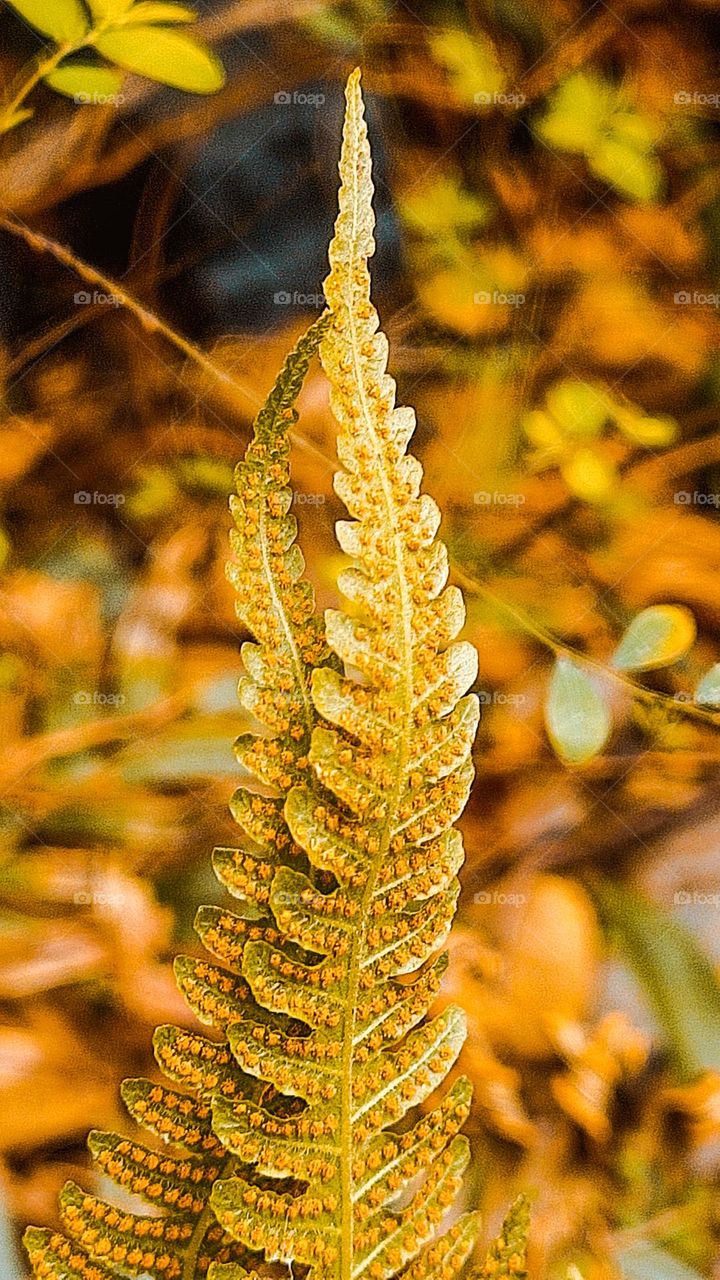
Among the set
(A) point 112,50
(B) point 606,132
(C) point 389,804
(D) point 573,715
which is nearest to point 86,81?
(A) point 112,50

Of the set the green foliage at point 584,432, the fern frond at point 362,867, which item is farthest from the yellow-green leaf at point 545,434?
the fern frond at point 362,867

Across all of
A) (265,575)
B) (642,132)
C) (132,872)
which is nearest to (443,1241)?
(265,575)

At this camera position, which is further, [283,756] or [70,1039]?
[70,1039]

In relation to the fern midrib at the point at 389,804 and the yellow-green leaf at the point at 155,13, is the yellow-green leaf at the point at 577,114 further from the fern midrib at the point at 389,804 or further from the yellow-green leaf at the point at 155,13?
the fern midrib at the point at 389,804

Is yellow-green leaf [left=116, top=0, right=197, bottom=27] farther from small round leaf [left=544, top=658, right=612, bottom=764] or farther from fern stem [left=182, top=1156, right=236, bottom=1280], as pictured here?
fern stem [left=182, top=1156, right=236, bottom=1280]

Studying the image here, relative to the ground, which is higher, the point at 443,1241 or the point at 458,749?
the point at 458,749

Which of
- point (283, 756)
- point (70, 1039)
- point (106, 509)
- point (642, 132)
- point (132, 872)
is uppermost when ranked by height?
point (642, 132)

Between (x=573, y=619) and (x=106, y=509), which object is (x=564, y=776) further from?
(x=106, y=509)

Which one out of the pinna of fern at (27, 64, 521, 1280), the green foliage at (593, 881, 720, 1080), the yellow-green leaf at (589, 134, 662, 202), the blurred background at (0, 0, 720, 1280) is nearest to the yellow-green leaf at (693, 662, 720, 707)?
the blurred background at (0, 0, 720, 1280)
